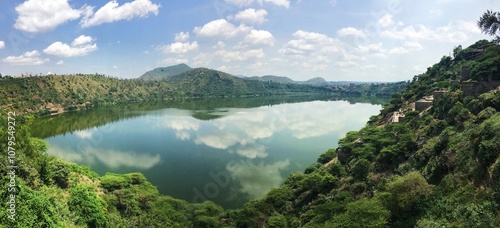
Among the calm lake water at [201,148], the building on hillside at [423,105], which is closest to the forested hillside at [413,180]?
the building on hillside at [423,105]

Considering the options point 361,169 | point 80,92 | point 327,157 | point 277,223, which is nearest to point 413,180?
point 277,223

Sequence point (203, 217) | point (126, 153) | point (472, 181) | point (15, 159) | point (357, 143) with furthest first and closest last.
Result: point (126, 153), point (357, 143), point (203, 217), point (15, 159), point (472, 181)

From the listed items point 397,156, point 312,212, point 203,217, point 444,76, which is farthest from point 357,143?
point 444,76

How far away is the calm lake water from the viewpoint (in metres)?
36.8

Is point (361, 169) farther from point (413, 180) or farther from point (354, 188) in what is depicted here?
point (413, 180)

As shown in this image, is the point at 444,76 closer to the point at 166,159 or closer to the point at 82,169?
the point at 166,159

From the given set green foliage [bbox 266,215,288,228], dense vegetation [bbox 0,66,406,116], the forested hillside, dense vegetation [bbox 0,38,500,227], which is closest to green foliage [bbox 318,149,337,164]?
the forested hillside

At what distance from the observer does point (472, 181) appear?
14.8 m

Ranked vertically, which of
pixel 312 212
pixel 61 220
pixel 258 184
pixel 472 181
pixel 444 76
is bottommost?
pixel 258 184

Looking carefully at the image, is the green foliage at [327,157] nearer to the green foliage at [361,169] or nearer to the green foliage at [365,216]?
the green foliage at [361,169]

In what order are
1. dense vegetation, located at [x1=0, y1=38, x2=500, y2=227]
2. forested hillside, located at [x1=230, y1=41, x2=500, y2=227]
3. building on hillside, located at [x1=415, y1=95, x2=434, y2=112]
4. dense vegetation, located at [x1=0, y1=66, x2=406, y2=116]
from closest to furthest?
forested hillside, located at [x1=230, y1=41, x2=500, y2=227] < dense vegetation, located at [x1=0, y1=38, x2=500, y2=227] < building on hillside, located at [x1=415, y1=95, x2=434, y2=112] < dense vegetation, located at [x1=0, y1=66, x2=406, y2=116]

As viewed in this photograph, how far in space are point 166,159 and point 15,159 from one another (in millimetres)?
29027

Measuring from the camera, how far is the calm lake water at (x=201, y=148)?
36.8 m

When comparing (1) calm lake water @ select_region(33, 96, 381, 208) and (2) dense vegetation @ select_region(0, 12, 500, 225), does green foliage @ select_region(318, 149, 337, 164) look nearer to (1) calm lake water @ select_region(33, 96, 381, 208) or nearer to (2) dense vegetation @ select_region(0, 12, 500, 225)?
(2) dense vegetation @ select_region(0, 12, 500, 225)
